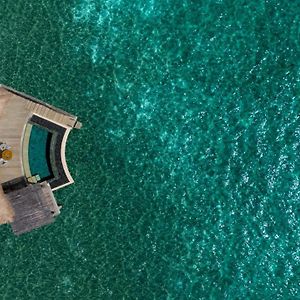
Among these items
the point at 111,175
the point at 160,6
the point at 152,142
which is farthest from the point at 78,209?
the point at 160,6

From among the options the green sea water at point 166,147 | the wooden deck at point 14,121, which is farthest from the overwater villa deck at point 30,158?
the green sea water at point 166,147

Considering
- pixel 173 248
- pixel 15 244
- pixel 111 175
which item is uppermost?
pixel 111 175

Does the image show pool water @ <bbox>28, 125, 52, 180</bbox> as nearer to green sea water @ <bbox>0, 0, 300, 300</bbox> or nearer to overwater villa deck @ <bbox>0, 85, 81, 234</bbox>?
overwater villa deck @ <bbox>0, 85, 81, 234</bbox>

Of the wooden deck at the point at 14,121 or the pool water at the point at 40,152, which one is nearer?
the wooden deck at the point at 14,121

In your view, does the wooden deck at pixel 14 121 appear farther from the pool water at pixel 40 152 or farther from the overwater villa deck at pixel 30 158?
the pool water at pixel 40 152

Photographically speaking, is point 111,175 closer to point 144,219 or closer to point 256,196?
point 144,219
